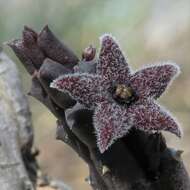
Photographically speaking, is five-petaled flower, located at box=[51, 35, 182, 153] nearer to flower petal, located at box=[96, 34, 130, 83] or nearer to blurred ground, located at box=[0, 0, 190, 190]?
flower petal, located at box=[96, 34, 130, 83]

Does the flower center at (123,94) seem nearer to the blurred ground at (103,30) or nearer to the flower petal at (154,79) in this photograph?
the flower petal at (154,79)

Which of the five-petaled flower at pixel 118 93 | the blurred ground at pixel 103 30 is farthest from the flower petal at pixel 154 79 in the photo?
the blurred ground at pixel 103 30

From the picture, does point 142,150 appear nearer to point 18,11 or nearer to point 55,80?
point 55,80

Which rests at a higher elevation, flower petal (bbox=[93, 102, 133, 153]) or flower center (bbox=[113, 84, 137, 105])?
flower center (bbox=[113, 84, 137, 105])

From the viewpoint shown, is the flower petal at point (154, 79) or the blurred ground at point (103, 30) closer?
the flower petal at point (154, 79)

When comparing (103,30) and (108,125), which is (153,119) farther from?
(103,30)

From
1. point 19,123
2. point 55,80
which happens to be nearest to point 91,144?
point 55,80

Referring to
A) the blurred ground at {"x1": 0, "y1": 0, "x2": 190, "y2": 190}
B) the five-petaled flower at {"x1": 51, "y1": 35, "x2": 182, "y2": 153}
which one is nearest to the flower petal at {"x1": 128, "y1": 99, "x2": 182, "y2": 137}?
the five-petaled flower at {"x1": 51, "y1": 35, "x2": 182, "y2": 153}

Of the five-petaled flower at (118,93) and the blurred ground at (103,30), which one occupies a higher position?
the blurred ground at (103,30)
